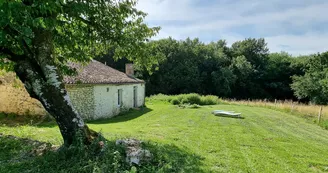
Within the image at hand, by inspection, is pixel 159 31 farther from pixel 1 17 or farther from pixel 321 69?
pixel 321 69

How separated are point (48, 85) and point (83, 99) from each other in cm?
850

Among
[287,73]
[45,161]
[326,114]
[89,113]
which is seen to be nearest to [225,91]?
[287,73]

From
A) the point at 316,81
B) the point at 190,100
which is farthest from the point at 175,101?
the point at 316,81

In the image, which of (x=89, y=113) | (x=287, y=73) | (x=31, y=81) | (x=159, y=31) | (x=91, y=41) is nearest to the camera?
(x=31, y=81)

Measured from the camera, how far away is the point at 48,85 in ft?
17.8

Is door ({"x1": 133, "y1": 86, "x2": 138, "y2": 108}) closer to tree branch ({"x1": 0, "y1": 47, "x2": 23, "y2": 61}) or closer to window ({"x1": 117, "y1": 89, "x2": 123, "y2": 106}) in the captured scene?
window ({"x1": 117, "y1": 89, "x2": 123, "y2": 106})

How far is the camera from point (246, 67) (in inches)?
1502

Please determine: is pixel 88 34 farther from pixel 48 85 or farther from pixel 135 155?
pixel 135 155

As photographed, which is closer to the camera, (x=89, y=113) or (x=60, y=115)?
(x=60, y=115)

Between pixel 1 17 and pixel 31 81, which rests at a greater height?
pixel 1 17

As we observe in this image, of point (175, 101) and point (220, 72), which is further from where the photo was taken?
point (220, 72)

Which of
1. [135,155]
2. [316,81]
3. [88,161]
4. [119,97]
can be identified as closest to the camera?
[88,161]

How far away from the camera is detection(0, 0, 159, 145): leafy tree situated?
425 centimetres

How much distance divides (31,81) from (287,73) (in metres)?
41.8
